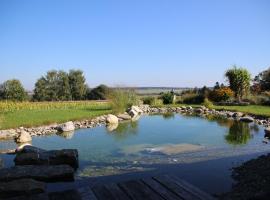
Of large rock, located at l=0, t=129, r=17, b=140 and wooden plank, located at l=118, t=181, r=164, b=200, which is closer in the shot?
wooden plank, located at l=118, t=181, r=164, b=200

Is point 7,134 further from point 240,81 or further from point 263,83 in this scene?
point 263,83

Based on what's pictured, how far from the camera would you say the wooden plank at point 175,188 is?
3.74 m

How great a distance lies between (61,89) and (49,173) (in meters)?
33.4

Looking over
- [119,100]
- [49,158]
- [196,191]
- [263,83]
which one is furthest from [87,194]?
[263,83]

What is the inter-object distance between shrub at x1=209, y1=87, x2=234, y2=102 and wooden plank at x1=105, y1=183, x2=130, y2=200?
2103cm

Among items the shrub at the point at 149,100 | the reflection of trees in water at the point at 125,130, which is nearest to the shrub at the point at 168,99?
the shrub at the point at 149,100

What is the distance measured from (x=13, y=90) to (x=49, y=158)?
28.5 m

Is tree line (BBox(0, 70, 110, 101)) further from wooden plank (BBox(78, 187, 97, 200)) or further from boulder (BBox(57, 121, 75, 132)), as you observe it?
wooden plank (BBox(78, 187, 97, 200))

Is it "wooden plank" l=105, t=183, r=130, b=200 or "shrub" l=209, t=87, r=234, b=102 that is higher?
"shrub" l=209, t=87, r=234, b=102

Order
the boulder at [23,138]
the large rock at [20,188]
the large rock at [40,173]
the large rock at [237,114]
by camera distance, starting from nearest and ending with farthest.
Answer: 1. the large rock at [20,188]
2. the large rock at [40,173]
3. the boulder at [23,138]
4. the large rock at [237,114]

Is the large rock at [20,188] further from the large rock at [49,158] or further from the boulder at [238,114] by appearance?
the boulder at [238,114]

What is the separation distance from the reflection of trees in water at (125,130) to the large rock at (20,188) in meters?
6.27

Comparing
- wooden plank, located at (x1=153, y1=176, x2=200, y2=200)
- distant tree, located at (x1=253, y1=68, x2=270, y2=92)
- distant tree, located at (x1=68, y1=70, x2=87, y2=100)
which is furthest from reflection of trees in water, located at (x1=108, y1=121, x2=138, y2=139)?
distant tree, located at (x1=68, y1=70, x2=87, y2=100)

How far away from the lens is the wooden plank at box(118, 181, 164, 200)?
12.4ft
